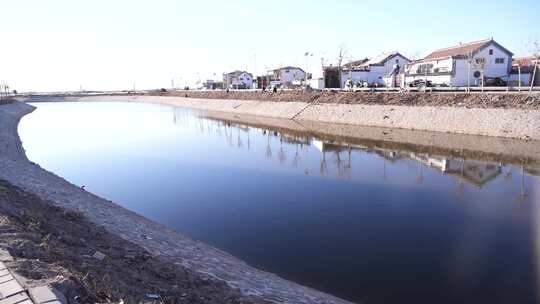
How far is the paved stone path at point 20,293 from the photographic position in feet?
15.4

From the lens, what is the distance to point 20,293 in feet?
16.0

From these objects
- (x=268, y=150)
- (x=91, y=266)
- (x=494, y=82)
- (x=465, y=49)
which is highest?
(x=465, y=49)

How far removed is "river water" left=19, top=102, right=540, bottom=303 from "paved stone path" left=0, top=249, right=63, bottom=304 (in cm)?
617

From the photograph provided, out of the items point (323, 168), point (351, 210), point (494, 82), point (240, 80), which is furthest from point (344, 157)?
point (240, 80)

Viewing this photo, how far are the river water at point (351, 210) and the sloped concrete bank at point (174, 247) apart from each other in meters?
0.97

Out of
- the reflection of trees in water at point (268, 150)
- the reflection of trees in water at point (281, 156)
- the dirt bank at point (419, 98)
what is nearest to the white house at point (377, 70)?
the dirt bank at point (419, 98)

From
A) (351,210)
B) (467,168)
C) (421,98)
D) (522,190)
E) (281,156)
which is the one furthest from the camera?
(421,98)

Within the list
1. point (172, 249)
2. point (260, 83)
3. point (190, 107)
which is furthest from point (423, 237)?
point (260, 83)

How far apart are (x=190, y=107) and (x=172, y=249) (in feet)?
249

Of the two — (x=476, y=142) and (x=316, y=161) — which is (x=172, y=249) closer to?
(x=316, y=161)

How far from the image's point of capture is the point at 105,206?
14242mm

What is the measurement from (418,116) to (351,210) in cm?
2479

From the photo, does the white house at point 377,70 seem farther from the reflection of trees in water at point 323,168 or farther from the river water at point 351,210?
the reflection of trees in water at point 323,168

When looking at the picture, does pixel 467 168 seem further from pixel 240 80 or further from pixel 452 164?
pixel 240 80
